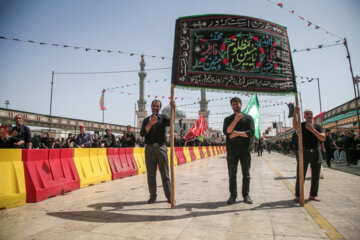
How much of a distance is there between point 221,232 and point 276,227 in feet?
2.53

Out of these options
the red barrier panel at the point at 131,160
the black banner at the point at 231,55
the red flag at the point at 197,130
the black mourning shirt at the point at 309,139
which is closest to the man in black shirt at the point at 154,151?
the black banner at the point at 231,55

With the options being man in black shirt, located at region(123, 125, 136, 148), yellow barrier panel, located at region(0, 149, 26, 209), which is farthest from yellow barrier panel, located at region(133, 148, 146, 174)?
yellow barrier panel, located at region(0, 149, 26, 209)

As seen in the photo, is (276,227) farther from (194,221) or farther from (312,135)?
(312,135)

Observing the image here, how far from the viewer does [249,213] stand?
3.72 m

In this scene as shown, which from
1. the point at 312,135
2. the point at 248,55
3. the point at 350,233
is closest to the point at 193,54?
the point at 248,55

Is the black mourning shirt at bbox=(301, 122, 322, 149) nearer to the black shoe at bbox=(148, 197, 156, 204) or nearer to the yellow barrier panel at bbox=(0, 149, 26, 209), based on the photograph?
the black shoe at bbox=(148, 197, 156, 204)

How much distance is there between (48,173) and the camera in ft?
16.9

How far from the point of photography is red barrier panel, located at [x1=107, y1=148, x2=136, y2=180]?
7.78 meters

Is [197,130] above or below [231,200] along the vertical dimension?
above

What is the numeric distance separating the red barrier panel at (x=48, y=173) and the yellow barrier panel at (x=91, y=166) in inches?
9.3

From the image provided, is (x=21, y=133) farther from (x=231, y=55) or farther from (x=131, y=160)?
(x=231, y=55)

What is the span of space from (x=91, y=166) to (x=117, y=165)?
4.54 feet

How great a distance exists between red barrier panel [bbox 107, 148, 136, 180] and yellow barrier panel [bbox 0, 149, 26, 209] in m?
3.27

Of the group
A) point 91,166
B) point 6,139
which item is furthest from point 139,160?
point 6,139
